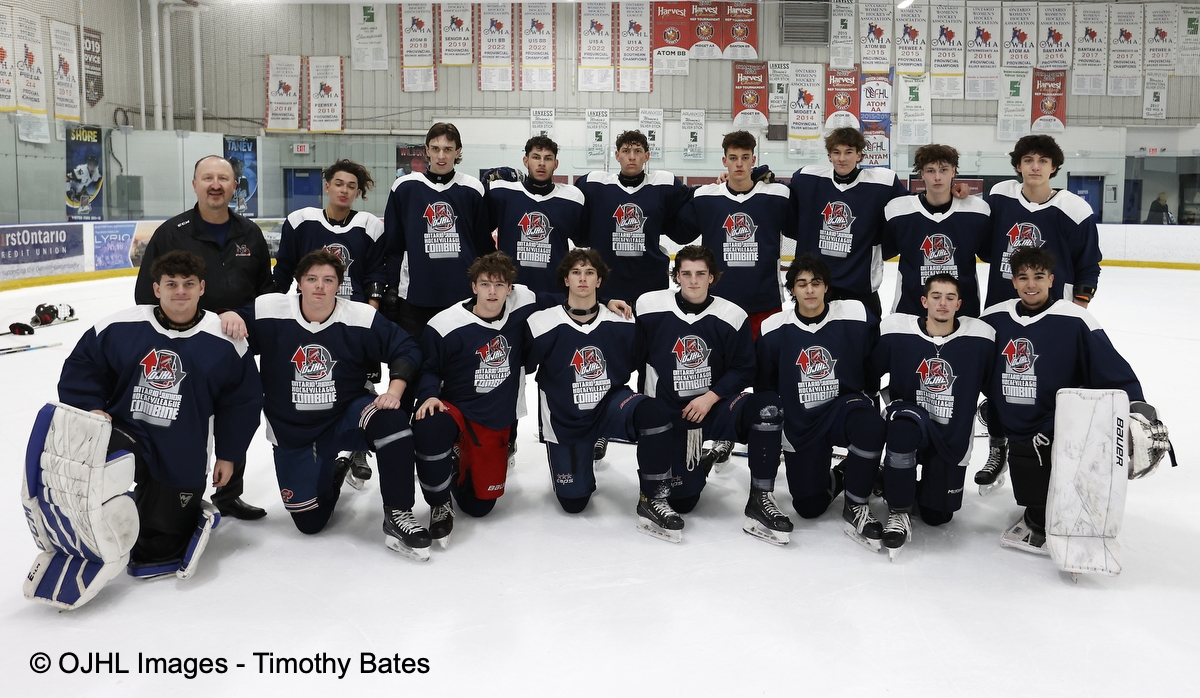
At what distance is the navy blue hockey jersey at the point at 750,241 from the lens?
12.9ft

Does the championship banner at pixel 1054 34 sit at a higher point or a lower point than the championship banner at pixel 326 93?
higher

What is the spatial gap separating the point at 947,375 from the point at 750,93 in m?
13.3

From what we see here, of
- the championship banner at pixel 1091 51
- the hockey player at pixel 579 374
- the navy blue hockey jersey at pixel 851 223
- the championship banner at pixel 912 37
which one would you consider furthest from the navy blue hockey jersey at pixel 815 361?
the championship banner at pixel 1091 51

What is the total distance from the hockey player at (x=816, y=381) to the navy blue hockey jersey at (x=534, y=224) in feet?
3.62

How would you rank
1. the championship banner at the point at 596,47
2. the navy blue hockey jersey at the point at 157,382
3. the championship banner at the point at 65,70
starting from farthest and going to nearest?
the championship banner at the point at 596,47
the championship banner at the point at 65,70
the navy blue hockey jersey at the point at 157,382

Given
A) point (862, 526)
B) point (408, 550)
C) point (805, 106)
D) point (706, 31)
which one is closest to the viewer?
point (408, 550)

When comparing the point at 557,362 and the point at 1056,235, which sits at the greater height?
the point at 1056,235

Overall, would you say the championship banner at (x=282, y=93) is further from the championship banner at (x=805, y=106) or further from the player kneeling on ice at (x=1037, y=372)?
the player kneeling on ice at (x=1037, y=372)

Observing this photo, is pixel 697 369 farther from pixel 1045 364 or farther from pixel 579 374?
pixel 1045 364

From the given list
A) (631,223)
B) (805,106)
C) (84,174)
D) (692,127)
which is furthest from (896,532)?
(805,106)

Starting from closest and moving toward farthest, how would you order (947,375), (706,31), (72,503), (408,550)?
(72,503)
(408,550)
(947,375)
(706,31)

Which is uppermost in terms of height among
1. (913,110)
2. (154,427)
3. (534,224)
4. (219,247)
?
(913,110)

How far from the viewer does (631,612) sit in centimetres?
247

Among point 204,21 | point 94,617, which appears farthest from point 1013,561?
point 204,21
